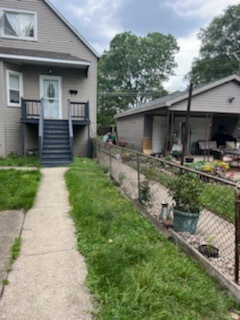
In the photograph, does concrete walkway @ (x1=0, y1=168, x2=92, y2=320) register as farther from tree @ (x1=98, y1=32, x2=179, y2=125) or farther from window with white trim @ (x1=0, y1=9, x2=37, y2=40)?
tree @ (x1=98, y1=32, x2=179, y2=125)

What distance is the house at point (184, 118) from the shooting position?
10836 mm

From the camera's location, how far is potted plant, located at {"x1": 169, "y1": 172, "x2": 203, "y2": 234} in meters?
3.34

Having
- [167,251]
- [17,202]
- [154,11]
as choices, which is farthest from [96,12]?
[167,251]

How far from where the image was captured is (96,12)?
21875mm

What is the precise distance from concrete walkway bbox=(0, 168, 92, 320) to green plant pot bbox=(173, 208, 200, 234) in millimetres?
1477

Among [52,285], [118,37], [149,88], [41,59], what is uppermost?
→ [118,37]

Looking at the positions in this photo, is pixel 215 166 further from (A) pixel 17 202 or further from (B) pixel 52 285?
(B) pixel 52 285

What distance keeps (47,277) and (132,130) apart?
1331cm

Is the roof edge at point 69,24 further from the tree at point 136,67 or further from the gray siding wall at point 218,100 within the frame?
the tree at point 136,67

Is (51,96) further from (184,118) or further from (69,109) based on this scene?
(184,118)

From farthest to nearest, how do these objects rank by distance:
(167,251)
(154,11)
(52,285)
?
(154,11) → (167,251) → (52,285)

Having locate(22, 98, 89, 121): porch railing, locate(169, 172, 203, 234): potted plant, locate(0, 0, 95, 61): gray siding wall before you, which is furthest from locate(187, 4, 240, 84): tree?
locate(169, 172, 203, 234): potted plant

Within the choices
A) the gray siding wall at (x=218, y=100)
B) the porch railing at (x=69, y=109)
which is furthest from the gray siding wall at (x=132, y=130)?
the porch railing at (x=69, y=109)

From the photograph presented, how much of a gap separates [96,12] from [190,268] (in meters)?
24.5
